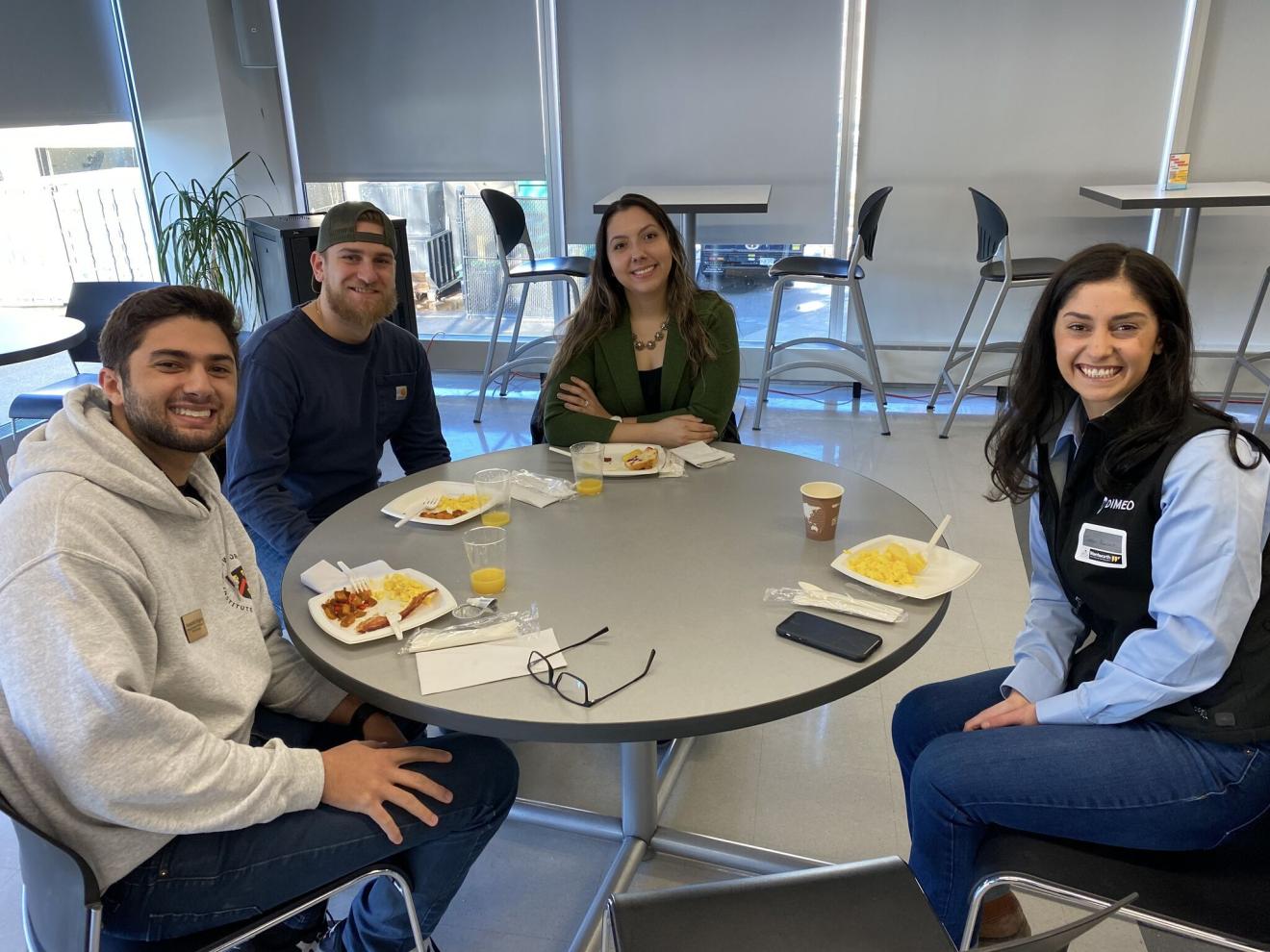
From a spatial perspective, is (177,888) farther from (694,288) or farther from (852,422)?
(852,422)

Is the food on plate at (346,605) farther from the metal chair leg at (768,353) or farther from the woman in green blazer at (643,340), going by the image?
the metal chair leg at (768,353)

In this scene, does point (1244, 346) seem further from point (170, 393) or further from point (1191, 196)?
point (170, 393)

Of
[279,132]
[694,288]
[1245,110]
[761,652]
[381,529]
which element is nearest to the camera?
[761,652]

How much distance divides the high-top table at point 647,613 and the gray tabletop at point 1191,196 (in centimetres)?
269

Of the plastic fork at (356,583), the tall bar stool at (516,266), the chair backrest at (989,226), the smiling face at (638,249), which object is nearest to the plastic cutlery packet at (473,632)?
the plastic fork at (356,583)

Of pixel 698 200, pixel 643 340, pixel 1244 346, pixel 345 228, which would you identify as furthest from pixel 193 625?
pixel 1244 346

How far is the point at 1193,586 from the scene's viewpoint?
Result: 48.0 inches

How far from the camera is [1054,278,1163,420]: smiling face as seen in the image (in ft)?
4.48

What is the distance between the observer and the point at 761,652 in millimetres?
1276

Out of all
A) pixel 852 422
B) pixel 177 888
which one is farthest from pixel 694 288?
pixel 852 422

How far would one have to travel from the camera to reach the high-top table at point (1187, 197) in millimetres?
3682

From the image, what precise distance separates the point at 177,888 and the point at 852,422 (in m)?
3.99

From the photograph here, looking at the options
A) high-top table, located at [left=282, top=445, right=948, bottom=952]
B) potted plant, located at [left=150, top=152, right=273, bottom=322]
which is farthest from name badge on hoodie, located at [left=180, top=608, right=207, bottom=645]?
potted plant, located at [left=150, top=152, right=273, bottom=322]

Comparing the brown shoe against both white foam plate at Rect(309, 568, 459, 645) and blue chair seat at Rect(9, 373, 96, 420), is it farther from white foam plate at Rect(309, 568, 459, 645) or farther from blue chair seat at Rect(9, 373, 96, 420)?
blue chair seat at Rect(9, 373, 96, 420)
